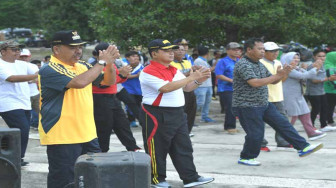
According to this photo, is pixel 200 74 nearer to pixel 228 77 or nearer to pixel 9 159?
pixel 9 159

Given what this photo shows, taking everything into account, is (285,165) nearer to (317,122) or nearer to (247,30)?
(317,122)

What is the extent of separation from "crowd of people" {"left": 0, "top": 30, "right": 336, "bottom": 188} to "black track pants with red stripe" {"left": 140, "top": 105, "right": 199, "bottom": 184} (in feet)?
0.04

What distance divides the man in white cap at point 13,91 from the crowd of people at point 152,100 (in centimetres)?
1

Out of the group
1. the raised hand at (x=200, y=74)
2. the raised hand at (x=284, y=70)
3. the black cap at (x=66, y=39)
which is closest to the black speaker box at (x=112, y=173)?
the black cap at (x=66, y=39)

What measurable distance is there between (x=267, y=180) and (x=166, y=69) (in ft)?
5.84

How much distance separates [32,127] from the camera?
12461 mm

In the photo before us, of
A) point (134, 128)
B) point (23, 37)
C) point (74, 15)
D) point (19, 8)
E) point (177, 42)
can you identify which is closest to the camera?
point (177, 42)

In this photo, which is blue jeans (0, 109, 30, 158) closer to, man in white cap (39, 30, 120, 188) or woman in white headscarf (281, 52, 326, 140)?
man in white cap (39, 30, 120, 188)

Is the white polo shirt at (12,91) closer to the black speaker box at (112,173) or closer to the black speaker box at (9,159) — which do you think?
the black speaker box at (9,159)

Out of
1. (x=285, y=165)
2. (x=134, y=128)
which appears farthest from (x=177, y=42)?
(x=285, y=165)

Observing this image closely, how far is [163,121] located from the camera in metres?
6.45

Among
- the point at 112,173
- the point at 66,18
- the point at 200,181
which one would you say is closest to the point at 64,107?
the point at 112,173

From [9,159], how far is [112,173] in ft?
3.48

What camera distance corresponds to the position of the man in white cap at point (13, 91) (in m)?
7.55
